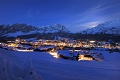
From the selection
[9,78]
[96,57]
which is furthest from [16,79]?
[96,57]

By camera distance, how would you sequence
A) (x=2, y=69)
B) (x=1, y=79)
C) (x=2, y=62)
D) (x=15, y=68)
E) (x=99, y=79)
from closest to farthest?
(x=1, y=79), (x=2, y=69), (x=2, y=62), (x=15, y=68), (x=99, y=79)

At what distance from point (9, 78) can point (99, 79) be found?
7818 mm

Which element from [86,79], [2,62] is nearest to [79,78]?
[86,79]

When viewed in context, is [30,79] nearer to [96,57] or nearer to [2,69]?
[2,69]

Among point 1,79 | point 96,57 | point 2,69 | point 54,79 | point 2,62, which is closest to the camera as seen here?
point 1,79

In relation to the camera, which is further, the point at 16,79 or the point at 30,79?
the point at 30,79

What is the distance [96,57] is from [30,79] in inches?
1180

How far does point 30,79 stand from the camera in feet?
31.4

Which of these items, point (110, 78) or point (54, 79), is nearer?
point (54, 79)

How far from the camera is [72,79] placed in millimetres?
13969

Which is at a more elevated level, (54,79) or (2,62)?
(2,62)

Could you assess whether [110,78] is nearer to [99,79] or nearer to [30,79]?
[99,79]

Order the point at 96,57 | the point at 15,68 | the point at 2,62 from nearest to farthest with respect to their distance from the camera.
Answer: the point at 2,62, the point at 15,68, the point at 96,57

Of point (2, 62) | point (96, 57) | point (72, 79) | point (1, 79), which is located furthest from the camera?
point (96, 57)
